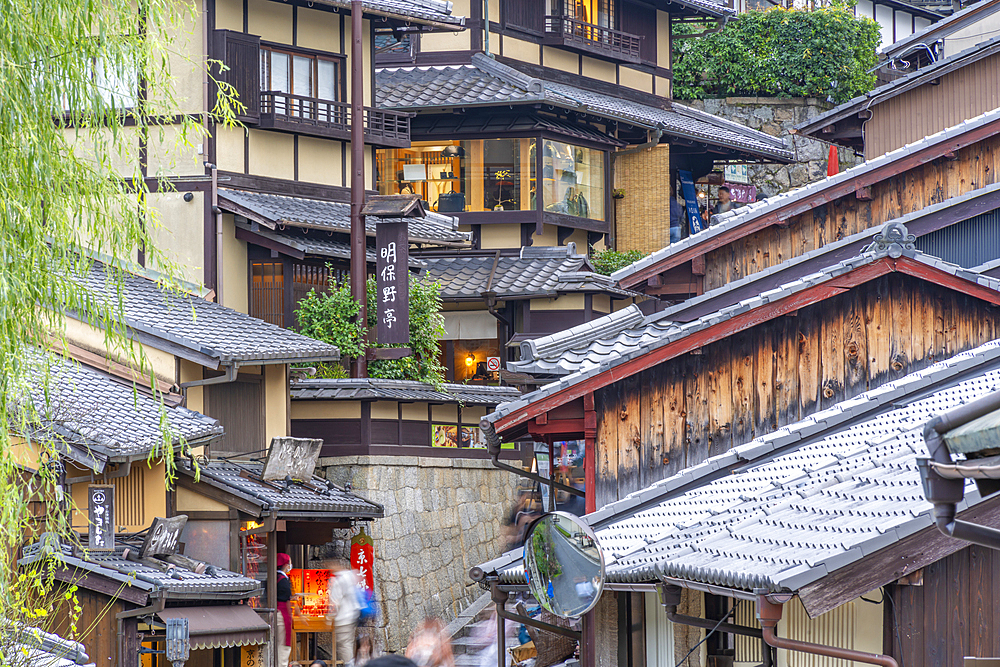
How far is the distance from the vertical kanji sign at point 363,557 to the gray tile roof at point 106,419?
159 inches

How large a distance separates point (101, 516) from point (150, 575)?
0.93m

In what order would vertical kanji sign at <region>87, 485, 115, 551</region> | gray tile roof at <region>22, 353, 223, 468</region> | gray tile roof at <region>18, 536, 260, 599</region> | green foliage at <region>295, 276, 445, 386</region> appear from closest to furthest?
gray tile roof at <region>18, 536, 260, 599</region>
vertical kanji sign at <region>87, 485, 115, 551</region>
gray tile roof at <region>22, 353, 223, 468</region>
green foliage at <region>295, 276, 445, 386</region>

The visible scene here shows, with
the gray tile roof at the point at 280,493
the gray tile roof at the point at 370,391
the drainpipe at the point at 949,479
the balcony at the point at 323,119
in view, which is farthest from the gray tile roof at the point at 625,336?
the balcony at the point at 323,119

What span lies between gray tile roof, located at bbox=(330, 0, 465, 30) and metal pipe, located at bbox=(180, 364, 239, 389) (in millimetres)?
8163

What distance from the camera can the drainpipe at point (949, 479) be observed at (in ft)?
17.0

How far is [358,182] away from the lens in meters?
22.4

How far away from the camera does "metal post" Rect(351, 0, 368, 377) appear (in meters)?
22.1

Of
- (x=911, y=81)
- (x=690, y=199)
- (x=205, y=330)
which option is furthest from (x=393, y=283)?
(x=690, y=199)

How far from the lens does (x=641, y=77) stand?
32250mm

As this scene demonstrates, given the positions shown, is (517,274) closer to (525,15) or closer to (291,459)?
(525,15)

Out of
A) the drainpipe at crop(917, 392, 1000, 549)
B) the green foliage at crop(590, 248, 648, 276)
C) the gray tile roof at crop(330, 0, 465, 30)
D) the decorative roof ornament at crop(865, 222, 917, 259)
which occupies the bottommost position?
the drainpipe at crop(917, 392, 1000, 549)

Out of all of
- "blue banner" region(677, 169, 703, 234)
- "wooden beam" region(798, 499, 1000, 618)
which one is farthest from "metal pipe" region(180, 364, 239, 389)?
"blue banner" region(677, 169, 703, 234)

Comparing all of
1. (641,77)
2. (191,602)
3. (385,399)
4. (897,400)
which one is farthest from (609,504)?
(641,77)

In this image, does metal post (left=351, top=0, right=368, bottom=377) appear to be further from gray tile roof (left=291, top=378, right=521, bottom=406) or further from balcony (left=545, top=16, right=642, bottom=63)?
balcony (left=545, top=16, right=642, bottom=63)
